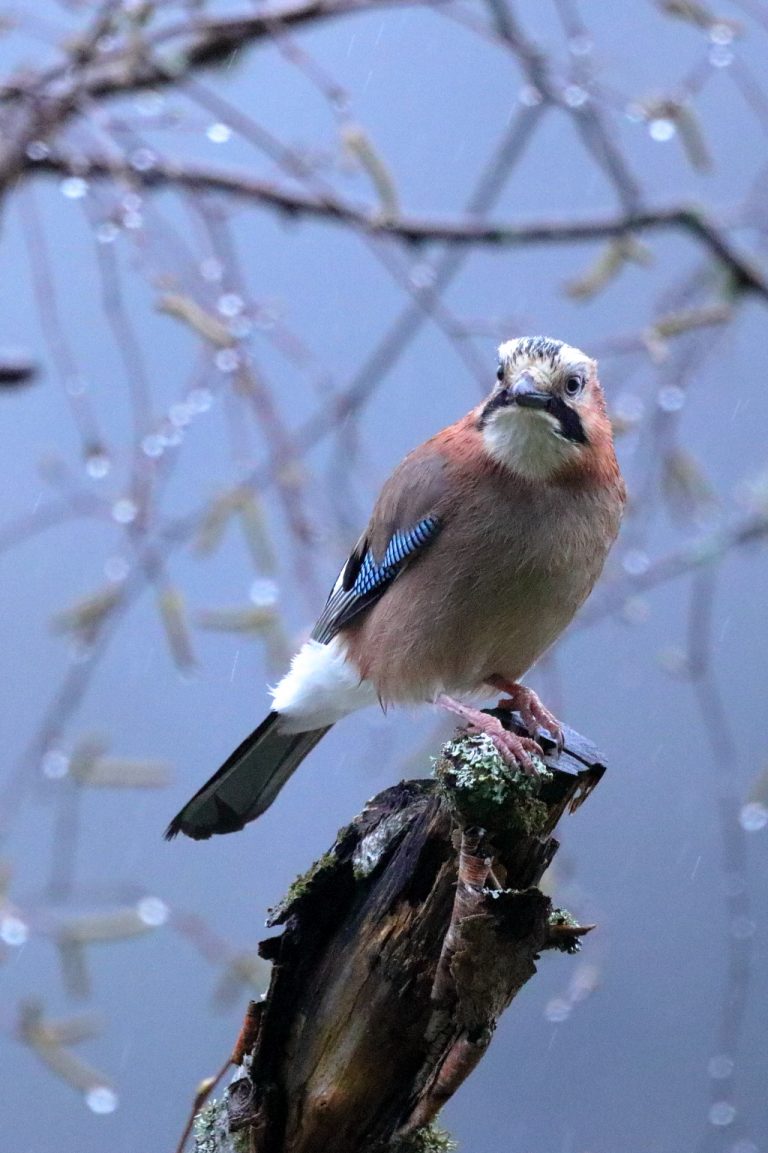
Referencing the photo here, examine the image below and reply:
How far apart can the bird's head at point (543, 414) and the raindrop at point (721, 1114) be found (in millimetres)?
1536

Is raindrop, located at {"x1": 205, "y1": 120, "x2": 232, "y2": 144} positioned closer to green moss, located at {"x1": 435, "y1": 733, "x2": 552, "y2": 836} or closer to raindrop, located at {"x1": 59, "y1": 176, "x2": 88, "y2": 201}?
raindrop, located at {"x1": 59, "y1": 176, "x2": 88, "y2": 201}

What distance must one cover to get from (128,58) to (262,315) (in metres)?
0.56

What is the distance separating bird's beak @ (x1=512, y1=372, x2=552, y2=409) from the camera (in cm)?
181

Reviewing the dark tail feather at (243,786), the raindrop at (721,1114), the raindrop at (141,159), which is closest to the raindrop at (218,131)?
the raindrop at (141,159)

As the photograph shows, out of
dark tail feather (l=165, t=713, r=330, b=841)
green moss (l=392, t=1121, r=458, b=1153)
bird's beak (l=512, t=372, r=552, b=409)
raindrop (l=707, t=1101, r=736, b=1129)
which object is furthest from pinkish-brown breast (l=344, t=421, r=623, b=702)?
raindrop (l=707, t=1101, r=736, b=1129)

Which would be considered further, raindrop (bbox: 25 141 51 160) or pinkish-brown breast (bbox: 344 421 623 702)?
raindrop (bbox: 25 141 51 160)

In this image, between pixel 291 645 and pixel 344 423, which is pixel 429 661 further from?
pixel 344 423

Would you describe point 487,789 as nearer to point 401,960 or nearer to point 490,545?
point 401,960

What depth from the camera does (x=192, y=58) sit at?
8.98ft

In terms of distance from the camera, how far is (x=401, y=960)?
1364 millimetres

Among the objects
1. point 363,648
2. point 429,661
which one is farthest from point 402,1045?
point 363,648

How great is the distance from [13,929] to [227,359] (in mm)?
1038

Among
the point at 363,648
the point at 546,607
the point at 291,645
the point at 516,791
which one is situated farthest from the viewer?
the point at 291,645

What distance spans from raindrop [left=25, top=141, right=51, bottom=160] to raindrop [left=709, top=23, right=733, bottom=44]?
49.3 inches
